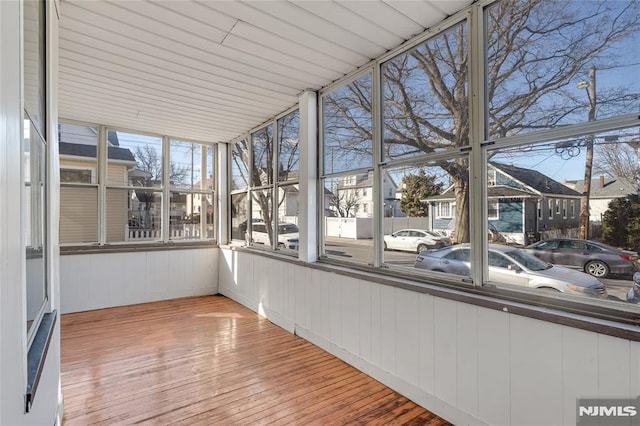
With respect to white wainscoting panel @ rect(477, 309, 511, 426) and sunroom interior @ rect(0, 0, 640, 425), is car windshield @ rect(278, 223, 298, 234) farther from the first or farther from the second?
white wainscoting panel @ rect(477, 309, 511, 426)

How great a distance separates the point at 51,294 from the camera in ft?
6.22

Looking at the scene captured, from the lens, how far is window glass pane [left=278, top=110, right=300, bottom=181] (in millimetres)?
3955

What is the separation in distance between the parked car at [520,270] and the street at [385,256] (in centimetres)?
4

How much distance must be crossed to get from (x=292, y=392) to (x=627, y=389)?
200 centimetres

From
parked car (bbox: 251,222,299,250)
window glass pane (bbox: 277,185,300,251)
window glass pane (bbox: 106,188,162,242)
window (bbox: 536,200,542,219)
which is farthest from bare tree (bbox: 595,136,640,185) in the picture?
window glass pane (bbox: 106,188,162,242)

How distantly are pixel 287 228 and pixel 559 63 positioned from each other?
3140 mm

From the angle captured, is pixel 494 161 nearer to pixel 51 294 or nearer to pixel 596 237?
pixel 596 237

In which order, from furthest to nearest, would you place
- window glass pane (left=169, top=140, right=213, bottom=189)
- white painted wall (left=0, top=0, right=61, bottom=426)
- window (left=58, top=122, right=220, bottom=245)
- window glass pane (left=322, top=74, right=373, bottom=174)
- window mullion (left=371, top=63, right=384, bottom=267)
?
window glass pane (left=169, top=140, right=213, bottom=189) → window (left=58, top=122, right=220, bottom=245) → window glass pane (left=322, top=74, right=373, bottom=174) → window mullion (left=371, top=63, right=384, bottom=267) → white painted wall (left=0, top=0, right=61, bottom=426)

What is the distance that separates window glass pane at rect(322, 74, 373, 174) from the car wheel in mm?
1691

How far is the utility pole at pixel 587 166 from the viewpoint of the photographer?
161 centimetres

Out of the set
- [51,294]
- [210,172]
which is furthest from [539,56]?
[210,172]

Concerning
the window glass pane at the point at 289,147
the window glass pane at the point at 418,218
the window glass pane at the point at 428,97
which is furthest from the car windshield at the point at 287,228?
the window glass pane at the point at 428,97

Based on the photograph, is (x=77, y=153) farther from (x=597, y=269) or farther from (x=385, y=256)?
(x=597, y=269)

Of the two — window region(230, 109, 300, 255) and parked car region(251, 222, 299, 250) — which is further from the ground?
window region(230, 109, 300, 255)
